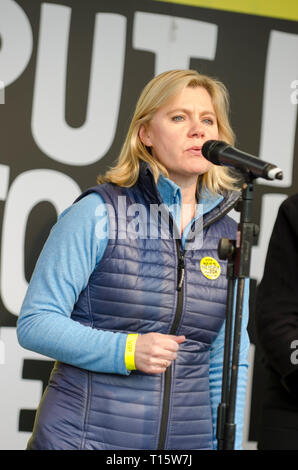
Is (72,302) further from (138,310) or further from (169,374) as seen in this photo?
(169,374)

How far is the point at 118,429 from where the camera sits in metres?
1.96

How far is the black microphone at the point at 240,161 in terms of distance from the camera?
158 centimetres

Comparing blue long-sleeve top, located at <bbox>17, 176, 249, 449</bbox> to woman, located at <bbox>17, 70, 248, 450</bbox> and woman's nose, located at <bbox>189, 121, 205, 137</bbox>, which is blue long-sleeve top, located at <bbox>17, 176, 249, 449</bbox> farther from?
woman's nose, located at <bbox>189, 121, 205, 137</bbox>

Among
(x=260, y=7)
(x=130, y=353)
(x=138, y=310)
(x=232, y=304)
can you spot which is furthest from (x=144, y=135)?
(x=260, y=7)

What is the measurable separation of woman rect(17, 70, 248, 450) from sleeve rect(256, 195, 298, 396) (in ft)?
0.96

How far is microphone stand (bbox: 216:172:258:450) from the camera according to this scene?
5.18 feet

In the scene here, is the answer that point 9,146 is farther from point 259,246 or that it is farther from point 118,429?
point 118,429

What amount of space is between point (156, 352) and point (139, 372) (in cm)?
19

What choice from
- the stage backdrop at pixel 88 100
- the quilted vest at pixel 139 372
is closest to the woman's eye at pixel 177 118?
the quilted vest at pixel 139 372

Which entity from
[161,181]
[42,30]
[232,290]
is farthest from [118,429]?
[42,30]

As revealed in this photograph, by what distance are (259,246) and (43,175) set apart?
107 centimetres

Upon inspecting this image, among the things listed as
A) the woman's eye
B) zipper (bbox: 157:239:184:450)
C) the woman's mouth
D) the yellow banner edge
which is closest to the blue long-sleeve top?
zipper (bbox: 157:239:184:450)

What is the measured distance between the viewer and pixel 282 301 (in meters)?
1.66

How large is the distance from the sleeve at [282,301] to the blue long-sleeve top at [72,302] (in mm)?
273
